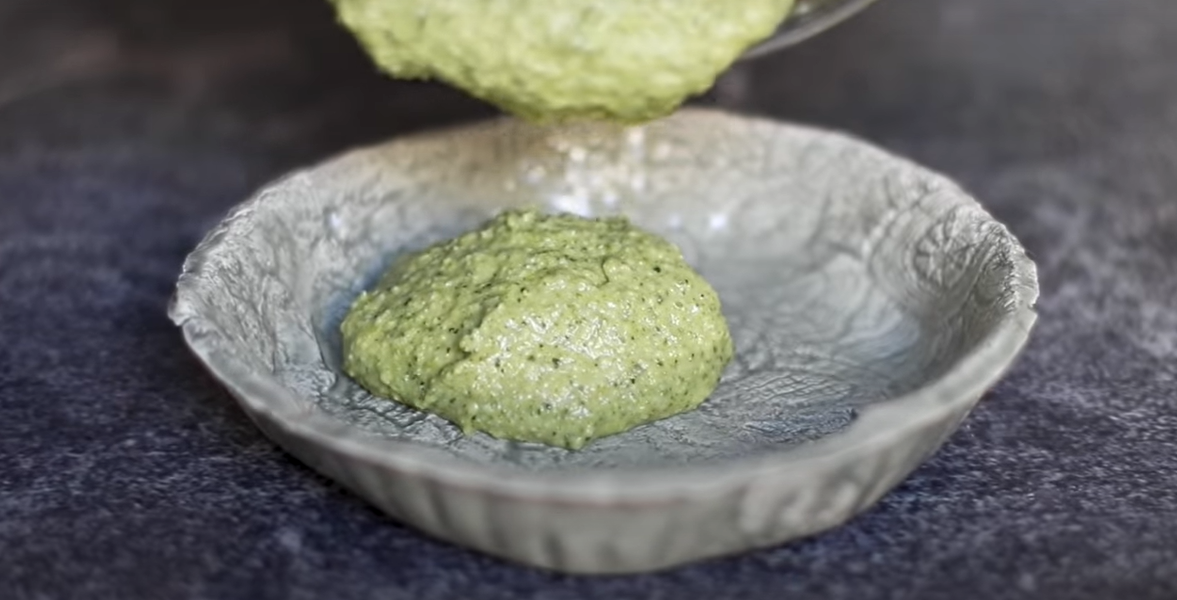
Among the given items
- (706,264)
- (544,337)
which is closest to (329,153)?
(706,264)

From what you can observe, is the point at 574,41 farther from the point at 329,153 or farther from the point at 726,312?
the point at 329,153

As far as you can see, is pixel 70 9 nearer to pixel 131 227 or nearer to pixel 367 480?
pixel 131 227

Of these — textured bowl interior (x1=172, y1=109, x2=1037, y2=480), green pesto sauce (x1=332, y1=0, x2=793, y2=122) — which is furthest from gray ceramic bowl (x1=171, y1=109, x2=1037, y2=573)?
green pesto sauce (x1=332, y1=0, x2=793, y2=122)

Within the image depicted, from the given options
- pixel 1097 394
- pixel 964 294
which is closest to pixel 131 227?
pixel 964 294

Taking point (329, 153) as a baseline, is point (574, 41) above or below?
above

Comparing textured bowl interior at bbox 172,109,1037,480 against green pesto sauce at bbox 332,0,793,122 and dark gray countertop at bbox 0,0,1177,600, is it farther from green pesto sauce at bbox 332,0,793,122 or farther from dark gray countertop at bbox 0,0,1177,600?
green pesto sauce at bbox 332,0,793,122
